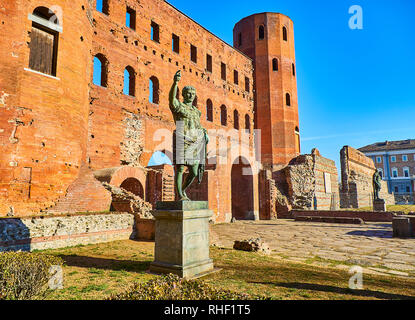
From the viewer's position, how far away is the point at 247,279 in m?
4.22

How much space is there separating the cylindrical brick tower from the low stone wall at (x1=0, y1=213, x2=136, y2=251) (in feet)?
60.3

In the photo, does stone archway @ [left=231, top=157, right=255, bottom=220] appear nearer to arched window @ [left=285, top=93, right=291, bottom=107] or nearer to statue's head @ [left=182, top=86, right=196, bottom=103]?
arched window @ [left=285, top=93, right=291, bottom=107]

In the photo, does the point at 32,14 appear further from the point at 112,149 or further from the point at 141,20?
the point at 141,20

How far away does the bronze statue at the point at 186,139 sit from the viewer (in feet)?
15.8

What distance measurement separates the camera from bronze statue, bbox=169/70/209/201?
4.80 meters

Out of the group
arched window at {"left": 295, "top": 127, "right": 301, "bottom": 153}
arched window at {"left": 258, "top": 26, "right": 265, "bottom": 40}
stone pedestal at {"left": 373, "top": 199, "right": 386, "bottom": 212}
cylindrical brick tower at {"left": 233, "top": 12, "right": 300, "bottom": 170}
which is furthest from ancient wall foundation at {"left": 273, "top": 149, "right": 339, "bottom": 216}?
arched window at {"left": 258, "top": 26, "right": 265, "bottom": 40}

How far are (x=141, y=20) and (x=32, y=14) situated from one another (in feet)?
26.7

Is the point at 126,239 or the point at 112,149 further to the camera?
the point at 112,149

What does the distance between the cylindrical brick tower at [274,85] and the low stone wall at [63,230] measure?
1838 cm

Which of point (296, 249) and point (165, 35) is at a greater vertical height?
point (165, 35)

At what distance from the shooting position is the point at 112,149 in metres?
14.1

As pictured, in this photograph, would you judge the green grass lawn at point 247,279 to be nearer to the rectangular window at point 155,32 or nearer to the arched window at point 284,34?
the rectangular window at point 155,32

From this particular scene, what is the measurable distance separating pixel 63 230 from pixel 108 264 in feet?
8.89
